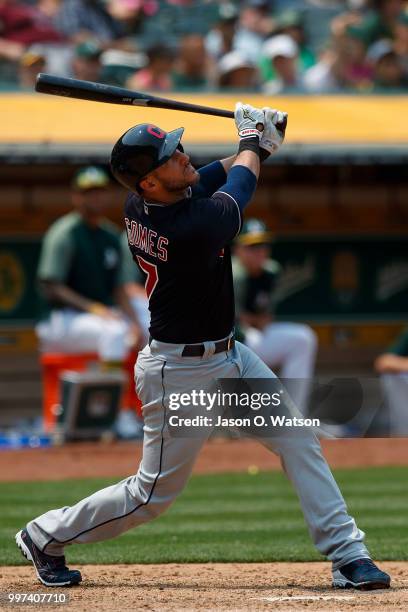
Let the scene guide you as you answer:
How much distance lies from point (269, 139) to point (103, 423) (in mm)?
5339

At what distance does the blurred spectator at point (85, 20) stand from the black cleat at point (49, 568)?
305 inches

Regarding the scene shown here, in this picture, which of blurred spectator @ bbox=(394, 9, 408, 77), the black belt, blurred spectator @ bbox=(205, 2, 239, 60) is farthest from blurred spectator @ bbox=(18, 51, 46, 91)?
the black belt

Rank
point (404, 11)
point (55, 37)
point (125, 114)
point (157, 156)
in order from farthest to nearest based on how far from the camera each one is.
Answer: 1. point (404, 11)
2. point (55, 37)
3. point (125, 114)
4. point (157, 156)

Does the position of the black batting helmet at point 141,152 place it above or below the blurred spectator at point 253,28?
below

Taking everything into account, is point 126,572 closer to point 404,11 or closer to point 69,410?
point 69,410

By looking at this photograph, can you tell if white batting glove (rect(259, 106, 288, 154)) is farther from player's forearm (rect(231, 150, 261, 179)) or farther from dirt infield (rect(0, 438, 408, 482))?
dirt infield (rect(0, 438, 408, 482))

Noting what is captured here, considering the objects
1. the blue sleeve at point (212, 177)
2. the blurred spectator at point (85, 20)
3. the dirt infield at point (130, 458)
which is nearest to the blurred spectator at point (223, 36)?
the blurred spectator at point (85, 20)

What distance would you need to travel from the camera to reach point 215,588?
15.1ft

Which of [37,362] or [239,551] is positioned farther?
[37,362]

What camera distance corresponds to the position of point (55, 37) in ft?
37.1

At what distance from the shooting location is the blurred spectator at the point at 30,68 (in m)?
10.3

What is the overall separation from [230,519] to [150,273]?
7.95ft

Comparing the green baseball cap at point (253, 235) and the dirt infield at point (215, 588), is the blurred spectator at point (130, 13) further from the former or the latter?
the dirt infield at point (215, 588)

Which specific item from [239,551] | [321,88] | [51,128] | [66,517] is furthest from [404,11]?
[66,517]
